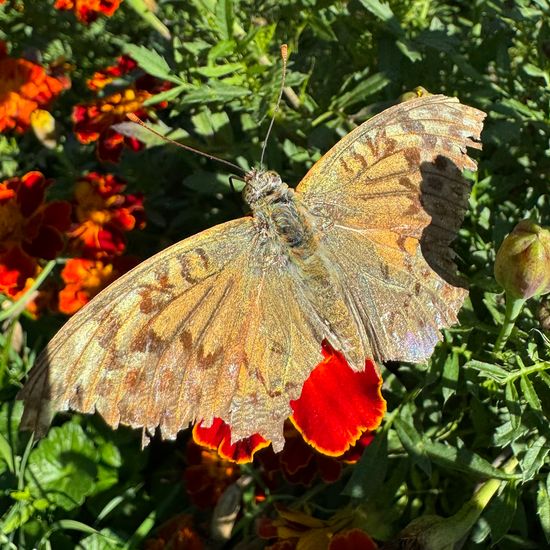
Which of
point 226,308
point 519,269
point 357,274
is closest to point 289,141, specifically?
point 357,274

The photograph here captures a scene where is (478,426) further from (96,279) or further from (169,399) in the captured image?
(96,279)

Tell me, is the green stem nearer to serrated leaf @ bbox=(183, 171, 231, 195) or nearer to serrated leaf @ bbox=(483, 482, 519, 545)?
serrated leaf @ bbox=(483, 482, 519, 545)

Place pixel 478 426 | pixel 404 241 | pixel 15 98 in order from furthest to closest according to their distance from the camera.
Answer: pixel 15 98 < pixel 478 426 < pixel 404 241

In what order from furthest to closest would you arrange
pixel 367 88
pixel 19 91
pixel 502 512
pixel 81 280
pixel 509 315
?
pixel 19 91, pixel 81 280, pixel 367 88, pixel 502 512, pixel 509 315

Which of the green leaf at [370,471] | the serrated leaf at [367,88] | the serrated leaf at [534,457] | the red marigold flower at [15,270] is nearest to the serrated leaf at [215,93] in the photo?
the serrated leaf at [367,88]

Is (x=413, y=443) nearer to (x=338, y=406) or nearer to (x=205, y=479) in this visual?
(x=338, y=406)

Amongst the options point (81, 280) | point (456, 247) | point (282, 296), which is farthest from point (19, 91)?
point (456, 247)
